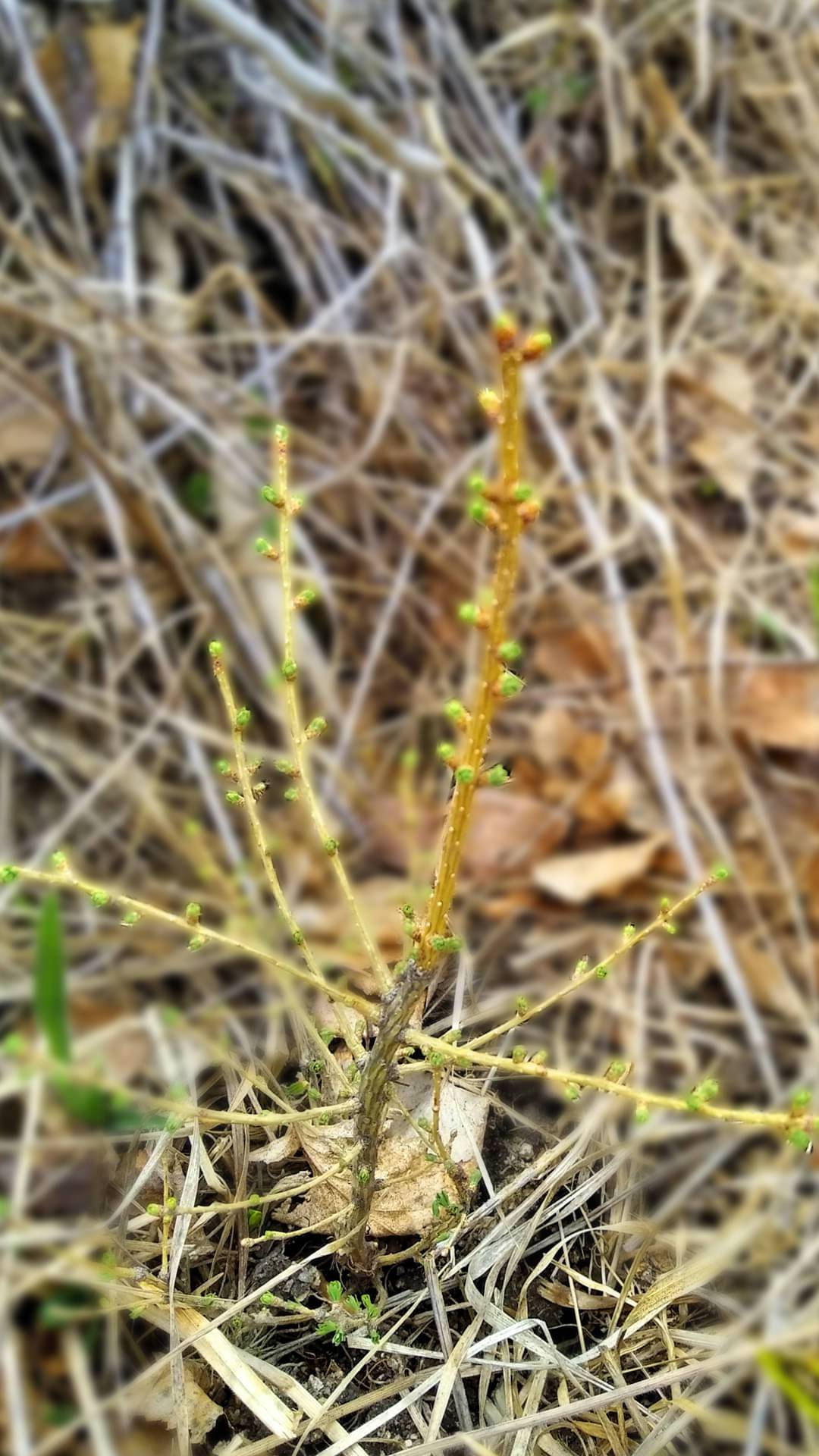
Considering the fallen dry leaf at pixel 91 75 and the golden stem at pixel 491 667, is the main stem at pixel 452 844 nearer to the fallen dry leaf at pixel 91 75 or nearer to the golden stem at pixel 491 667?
the golden stem at pixel 491 667

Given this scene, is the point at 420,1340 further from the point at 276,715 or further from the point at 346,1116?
the point at 276,715

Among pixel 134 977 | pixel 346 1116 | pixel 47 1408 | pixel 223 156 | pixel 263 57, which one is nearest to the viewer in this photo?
pixel 47 1408

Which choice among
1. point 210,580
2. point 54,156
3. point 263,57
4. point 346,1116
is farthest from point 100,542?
point 346,1116

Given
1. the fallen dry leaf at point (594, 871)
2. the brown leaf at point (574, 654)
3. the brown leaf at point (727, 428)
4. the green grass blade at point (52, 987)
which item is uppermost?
the green grass blade at point (52, 987)

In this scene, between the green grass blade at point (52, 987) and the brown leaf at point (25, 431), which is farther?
the brown leaf at point (25, 431)

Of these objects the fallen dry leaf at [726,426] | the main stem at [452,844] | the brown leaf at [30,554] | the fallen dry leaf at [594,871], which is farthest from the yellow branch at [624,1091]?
the fallen dry leaf at [726,426]

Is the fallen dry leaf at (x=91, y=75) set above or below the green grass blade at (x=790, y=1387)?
above
